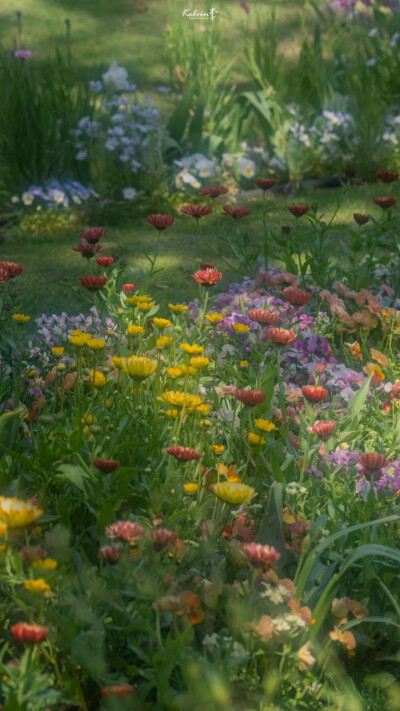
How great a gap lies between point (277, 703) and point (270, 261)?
139 inches

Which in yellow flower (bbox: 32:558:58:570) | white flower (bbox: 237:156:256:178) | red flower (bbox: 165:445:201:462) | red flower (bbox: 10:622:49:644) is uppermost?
red flower (bbox: 165:445:201:462)

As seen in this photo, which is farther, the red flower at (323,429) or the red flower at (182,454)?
the red flower at (323,429)

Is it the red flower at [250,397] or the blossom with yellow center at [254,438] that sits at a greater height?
the red flower at [250,397]

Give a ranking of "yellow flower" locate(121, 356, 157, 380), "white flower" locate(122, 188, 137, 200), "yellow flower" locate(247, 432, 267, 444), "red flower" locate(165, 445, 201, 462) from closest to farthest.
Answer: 1. "red flower" locate(165, 445, 201, 462)
2. "yellow flower" locate(121, 356, 157, 380)
3. "yellow flower" locate(247, 432, 267, 444)
4. "white flower" locate(122, 188, 137, 200)

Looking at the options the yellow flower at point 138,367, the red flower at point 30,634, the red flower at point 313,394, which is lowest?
the red flower at point 313,394

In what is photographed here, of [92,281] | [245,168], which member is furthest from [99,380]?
[245,168]

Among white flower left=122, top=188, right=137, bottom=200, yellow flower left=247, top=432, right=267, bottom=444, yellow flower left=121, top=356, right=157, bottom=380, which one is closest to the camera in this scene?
yellow flower left=121, top=356, right=157, bottom=380

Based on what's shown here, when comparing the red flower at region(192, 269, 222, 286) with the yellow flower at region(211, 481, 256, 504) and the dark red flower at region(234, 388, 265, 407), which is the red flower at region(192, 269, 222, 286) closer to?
the dark red flower at region(234, 388, 265, 407)

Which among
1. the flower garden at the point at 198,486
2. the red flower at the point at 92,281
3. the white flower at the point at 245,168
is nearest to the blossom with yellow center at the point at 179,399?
the flower garden at the point at 198,486

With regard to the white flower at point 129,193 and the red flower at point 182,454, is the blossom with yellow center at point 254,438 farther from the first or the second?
the white flower at point 129,193

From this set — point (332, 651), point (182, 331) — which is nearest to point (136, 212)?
point (182, 331)

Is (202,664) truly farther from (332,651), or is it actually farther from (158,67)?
(158,67)

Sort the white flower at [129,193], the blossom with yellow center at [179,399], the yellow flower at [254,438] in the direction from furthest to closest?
the white flower at [129,193]
the yellow flower at [254,438]
the blossom with yellow center at [179,399]

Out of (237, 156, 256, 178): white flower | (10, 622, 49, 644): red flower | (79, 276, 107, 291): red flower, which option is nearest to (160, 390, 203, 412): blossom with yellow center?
(79, 276, 107, 291): red flower
